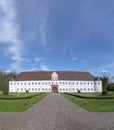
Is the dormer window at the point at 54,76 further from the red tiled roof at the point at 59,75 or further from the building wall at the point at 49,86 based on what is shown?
the building wall at the point at 49,86

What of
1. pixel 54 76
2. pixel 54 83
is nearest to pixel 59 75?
pixel 54 76

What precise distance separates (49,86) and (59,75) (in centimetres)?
580

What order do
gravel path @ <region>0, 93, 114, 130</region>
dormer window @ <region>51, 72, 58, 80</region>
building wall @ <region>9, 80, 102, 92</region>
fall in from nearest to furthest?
gravel path @ <region>0, 93, 114, 130</region>, building wall @ <region>9, 80, 102, 92</region>, dormer window @ <region>51, 72, 58, 80</region>

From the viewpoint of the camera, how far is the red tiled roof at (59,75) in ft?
244

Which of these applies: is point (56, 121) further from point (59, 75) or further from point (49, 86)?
point (59, 75)

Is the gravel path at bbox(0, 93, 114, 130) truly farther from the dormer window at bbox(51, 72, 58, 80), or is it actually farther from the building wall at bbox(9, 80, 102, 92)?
the dormer window at bbox(51, 72, 58, 80)

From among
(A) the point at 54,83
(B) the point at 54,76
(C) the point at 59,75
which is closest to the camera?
(A) the point at 54,83

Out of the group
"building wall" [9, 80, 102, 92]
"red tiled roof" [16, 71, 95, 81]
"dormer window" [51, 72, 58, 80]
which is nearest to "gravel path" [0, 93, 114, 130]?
"building wall" [9, 80, 102, 92]

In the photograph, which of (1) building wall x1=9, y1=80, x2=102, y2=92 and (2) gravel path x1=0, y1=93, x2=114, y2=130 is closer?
(2) gravel path x1=0, y1=93, x2=114, y2=130

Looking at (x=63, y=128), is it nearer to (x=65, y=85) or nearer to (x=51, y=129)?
(x=51, y=129)

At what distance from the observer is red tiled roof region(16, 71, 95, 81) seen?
7438 cm

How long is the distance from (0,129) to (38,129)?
4.51 feet

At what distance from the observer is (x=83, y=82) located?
7419 centimetres

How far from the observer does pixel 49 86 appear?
7375 centimetres
